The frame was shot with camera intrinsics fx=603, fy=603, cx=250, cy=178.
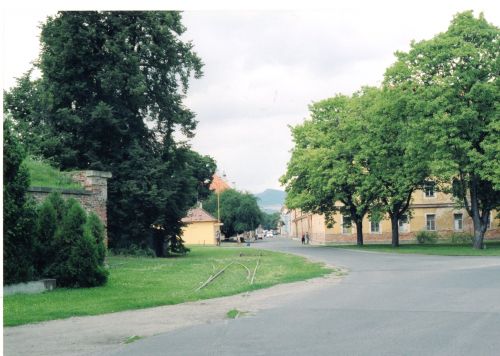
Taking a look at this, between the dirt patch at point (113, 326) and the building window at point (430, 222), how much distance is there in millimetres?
52068

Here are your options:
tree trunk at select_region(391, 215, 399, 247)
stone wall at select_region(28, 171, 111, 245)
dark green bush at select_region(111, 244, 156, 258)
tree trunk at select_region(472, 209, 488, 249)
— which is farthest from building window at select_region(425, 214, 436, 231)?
stone wall at select_region(28, 171, 111, 245)

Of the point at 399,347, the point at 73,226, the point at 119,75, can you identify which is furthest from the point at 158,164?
the point at 399,347

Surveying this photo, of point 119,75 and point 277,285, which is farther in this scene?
point 119,75

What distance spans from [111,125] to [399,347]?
27.1 metres

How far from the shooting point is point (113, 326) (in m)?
10.2

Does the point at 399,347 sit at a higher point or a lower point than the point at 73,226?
lower

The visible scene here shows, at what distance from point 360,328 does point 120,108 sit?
2629 cm

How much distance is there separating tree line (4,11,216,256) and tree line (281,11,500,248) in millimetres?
13396

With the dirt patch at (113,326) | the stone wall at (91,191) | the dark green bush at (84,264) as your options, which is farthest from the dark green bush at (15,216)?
the stone wall at (91,191)

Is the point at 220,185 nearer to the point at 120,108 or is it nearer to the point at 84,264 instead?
the point at 120,108

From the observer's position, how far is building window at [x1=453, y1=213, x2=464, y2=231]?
2458 inches

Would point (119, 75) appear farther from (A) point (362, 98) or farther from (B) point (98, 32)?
(A) point (362, 98)

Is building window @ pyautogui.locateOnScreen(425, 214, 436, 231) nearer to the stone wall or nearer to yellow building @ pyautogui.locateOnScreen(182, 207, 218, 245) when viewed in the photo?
yellow building @ pyautogui.locateOnScreen(182, 207, 218, 245)

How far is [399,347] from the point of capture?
→ 788cm
